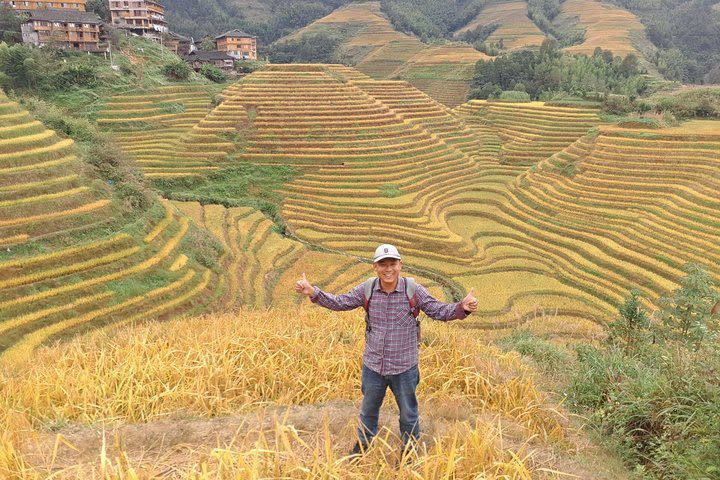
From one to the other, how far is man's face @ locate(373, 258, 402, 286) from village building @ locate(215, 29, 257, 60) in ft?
238

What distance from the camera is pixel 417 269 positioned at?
23.1m

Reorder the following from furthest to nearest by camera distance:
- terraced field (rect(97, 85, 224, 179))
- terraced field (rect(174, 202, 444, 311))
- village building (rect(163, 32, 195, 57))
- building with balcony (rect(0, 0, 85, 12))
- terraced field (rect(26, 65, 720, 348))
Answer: village building (rect(163, 32, 195, 57))
building with balcony (rect(0, 0, 85, 12))
terraced field (rect(97, 85, 224, 179))
terraced field (rect(26, 65, 720, 348))
terraced field (rect(174, 202, 444, 311))

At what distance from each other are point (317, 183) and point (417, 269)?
11.5 m

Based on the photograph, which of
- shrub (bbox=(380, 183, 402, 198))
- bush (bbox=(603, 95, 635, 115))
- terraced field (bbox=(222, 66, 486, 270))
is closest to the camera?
terraced field (bbox=(222, 66, 486, 270))

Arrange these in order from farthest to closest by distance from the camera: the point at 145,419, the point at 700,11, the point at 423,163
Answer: the point at 700,11 < the point at 423,163 < the point at 145,419

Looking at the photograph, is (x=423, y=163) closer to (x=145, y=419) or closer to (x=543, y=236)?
(x=543, y=236)

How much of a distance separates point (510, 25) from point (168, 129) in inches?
3213

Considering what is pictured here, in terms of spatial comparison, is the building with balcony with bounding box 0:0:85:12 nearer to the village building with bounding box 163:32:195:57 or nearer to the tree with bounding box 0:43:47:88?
the village building with bounding box 163:32:195:57

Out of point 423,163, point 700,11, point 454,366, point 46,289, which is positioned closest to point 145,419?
point 454,366

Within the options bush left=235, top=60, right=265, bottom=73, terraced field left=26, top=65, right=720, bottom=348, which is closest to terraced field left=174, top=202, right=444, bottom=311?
terraced field left=26, top=65, right=720, bottom=348

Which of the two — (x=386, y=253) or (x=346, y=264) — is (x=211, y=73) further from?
(x=386, y=253)

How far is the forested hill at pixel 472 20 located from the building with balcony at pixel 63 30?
150 feet

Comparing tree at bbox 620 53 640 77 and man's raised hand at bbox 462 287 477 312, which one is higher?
tree at bbox 620 53 640 77

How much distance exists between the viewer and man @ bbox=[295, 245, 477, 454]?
3621mm
